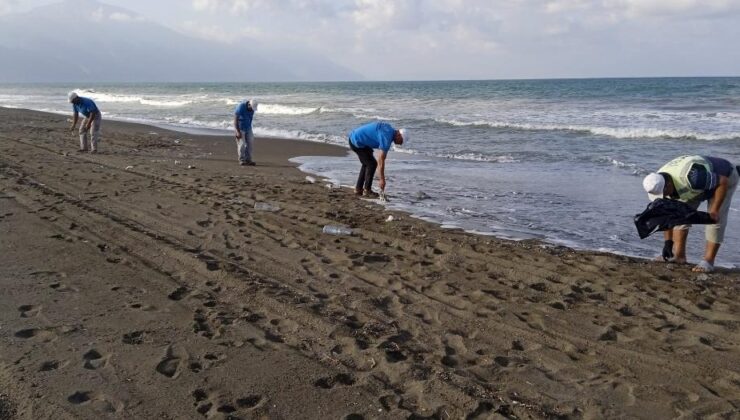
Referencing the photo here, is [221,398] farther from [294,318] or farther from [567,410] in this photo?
[567,410]

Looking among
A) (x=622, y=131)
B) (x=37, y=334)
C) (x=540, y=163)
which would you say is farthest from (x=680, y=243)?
(x=622, y=131)

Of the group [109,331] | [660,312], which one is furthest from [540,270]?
[109,331]

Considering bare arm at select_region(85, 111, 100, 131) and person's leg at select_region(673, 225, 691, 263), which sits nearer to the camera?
person's leg at select_region(673, 225, 691, 263)

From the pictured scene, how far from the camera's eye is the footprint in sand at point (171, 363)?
3.28 metres

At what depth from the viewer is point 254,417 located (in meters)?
2.91

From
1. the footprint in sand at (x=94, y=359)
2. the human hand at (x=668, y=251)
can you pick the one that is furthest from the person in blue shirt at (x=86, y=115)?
the human hand at (x=668, y=251)

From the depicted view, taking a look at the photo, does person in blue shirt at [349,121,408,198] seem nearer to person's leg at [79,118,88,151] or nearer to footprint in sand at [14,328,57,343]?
footprint in sand at [14,328,57,343]

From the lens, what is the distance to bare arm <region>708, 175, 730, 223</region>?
536 centimetres

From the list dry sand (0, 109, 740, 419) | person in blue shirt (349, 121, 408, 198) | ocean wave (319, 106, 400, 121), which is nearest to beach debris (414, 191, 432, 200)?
person in blue shirt (349, 121, 408, 198)

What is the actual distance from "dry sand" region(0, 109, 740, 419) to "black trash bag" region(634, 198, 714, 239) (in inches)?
19.0

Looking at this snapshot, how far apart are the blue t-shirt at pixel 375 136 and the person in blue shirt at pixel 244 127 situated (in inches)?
141

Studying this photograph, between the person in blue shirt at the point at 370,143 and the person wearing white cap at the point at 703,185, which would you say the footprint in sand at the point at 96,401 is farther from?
the person in blue shirt at the point at 370,143

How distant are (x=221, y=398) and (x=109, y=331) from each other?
47.6 inches

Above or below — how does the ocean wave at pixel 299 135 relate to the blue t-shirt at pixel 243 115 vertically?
below
